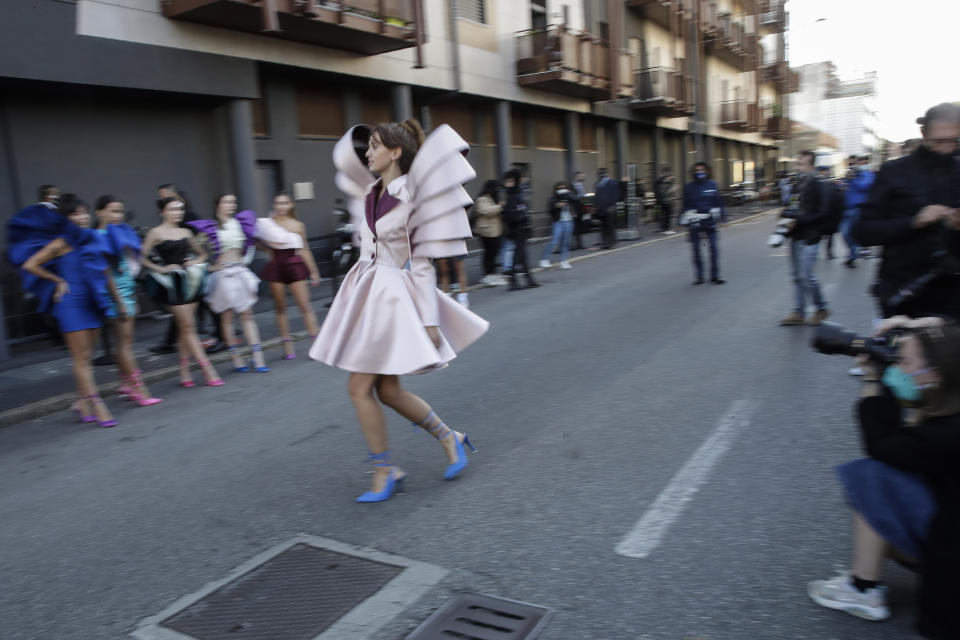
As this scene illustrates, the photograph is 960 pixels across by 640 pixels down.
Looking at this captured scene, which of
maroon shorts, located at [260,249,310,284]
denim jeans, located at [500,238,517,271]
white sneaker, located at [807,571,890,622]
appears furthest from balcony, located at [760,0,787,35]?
white sneaker, located at [807,571,890,622]

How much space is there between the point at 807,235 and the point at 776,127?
44.7 m

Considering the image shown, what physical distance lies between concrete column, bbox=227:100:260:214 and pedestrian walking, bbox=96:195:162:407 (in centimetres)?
597

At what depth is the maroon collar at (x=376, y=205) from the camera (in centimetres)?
369

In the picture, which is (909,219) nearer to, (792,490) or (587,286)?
(792,490)

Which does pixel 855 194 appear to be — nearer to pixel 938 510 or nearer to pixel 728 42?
pixel 938 510

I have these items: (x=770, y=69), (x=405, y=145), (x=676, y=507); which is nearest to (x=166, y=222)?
(x=405, y=145)

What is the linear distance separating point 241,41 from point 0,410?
8.04 m

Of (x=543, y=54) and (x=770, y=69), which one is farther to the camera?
(x=770, y=69)

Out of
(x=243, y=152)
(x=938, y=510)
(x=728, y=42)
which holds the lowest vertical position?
(x=938, y=510)

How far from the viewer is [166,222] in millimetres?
7121

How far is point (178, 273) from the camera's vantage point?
22.7ft

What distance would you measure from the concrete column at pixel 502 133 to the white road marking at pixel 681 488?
51.0 feet

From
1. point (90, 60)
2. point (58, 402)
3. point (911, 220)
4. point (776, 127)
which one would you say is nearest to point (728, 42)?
point (776, 127)

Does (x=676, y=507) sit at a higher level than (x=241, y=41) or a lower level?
lower
